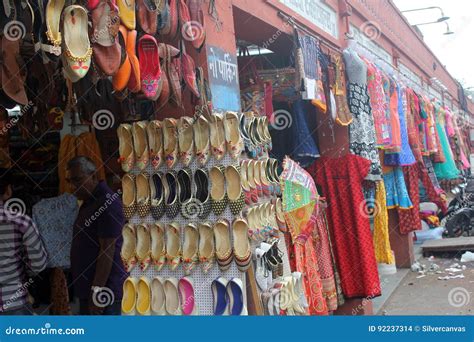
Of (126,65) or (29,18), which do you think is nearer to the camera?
(29,18)

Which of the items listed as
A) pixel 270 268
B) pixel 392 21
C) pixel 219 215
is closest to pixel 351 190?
pixel 270 268

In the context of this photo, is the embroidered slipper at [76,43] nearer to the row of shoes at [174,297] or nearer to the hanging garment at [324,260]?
the row of shoes at [174,297]

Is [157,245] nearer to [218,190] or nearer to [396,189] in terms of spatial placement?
[218,190]

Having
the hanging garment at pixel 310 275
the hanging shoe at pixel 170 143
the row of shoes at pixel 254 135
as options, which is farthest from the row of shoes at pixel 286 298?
the hanging shoe at pixel 170 143

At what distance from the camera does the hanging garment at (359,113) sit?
4980 millimetres

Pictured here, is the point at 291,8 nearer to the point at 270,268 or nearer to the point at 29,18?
the point at 270,268

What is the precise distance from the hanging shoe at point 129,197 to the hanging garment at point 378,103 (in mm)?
3069

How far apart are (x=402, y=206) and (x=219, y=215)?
14.2 feet

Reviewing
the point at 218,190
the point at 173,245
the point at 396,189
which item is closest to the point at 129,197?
the point at 173,245

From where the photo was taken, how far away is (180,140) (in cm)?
290

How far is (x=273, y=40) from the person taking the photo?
178 inches

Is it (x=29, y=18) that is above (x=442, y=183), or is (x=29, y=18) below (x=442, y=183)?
above

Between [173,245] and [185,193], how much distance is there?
0.27m
